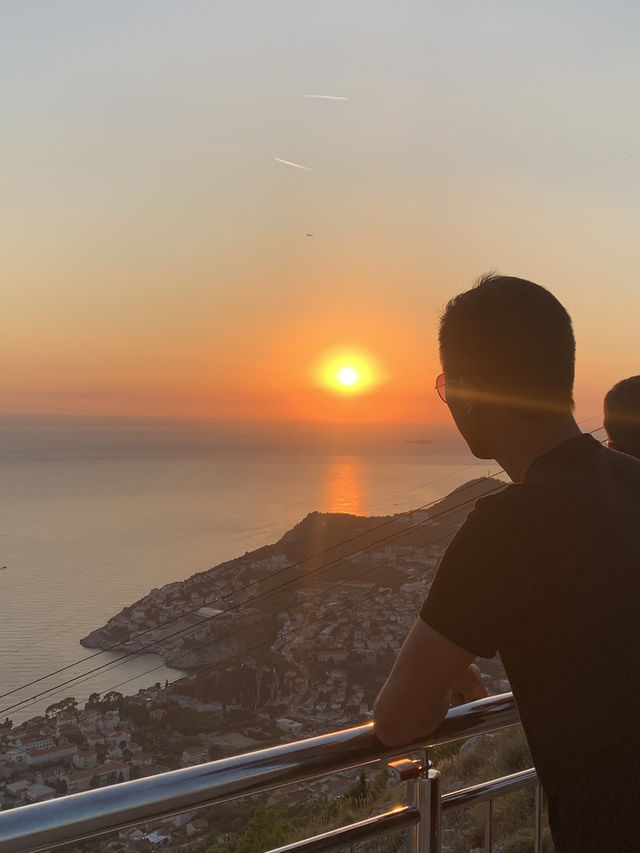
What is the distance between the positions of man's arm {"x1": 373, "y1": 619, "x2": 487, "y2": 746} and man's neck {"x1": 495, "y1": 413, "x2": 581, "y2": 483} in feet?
1.06

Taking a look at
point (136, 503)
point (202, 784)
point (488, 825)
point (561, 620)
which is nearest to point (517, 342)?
point (561, 620)

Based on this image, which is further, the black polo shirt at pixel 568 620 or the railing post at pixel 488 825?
the railing post at pixel 488 825

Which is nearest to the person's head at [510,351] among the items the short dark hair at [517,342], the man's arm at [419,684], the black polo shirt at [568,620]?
the short dark hair at [517,342]

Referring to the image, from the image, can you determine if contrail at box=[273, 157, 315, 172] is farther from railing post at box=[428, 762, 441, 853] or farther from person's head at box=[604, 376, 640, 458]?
railing post at box=[428, 762, 441, 853]

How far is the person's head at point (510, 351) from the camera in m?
1.32

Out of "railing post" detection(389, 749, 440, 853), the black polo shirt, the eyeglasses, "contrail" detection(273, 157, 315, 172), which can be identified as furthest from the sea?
"contrail" detection(273, 157, 315, 172)

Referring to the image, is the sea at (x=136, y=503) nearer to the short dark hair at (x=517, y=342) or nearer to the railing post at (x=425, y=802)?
the short dark hair at (x=517, y=342)

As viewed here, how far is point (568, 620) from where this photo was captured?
46.5 inches

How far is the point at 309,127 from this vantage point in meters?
14.7

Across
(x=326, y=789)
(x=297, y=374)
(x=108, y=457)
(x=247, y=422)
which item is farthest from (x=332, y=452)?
(x=326, y=789)

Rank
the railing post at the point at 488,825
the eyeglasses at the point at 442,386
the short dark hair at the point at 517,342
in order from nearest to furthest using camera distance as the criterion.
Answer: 1. the short dark hair at the point at 517,342
2. the eyeglasses at the point at 442,386
3. the railing post at the point at 488,825

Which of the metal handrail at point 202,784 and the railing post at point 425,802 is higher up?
the metal handrail at point 202,784

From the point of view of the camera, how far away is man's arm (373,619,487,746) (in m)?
1.24

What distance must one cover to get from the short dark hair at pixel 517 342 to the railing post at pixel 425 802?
37.1 inches
